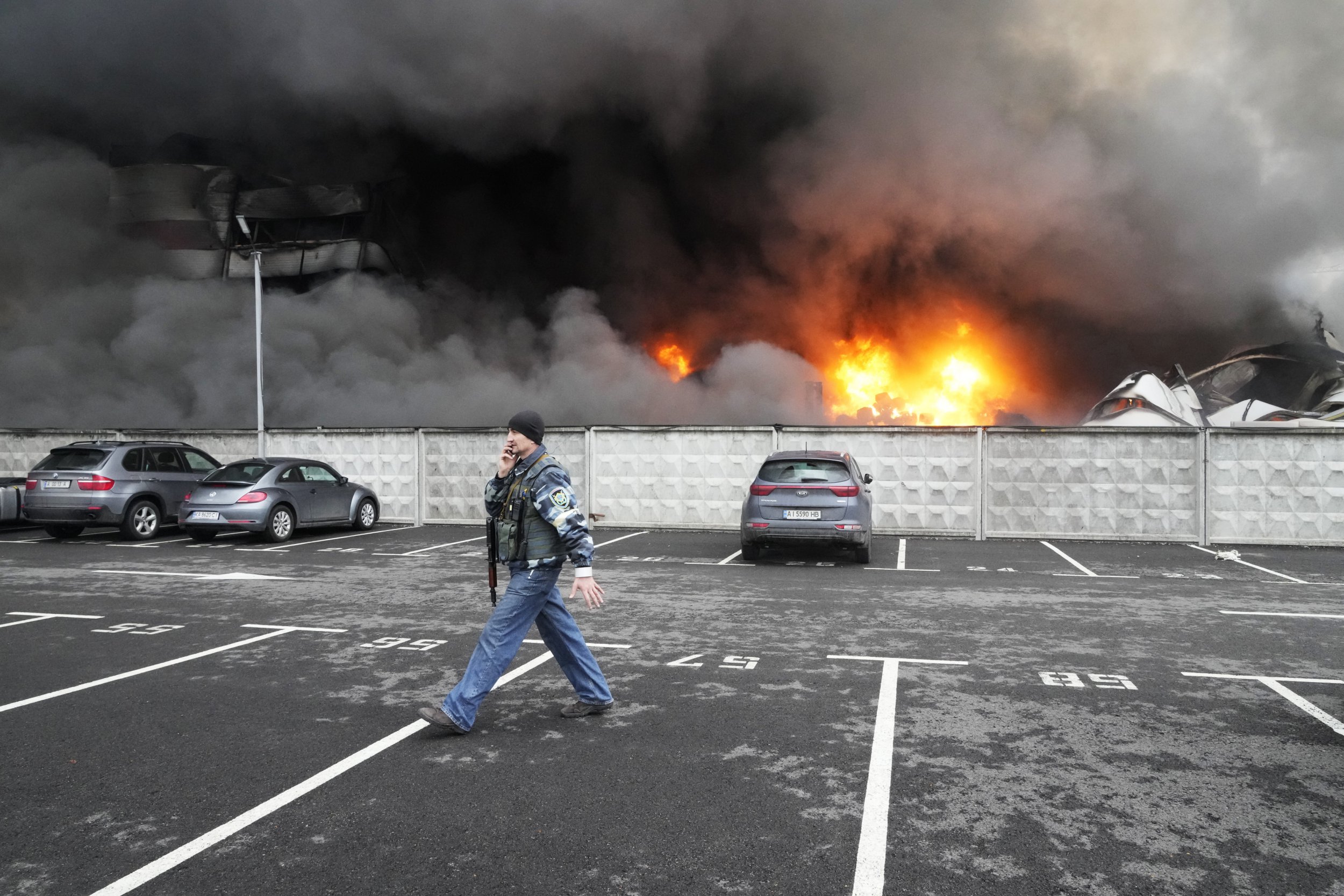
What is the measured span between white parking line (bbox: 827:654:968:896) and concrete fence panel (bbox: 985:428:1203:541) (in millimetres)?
11134

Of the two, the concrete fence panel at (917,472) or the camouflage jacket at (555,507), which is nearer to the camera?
the camouflage jacket at (555,507)

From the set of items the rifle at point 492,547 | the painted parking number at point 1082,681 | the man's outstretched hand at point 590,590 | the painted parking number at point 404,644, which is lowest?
the painted parking number at point 404,644

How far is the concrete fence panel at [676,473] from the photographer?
17094 millimetres

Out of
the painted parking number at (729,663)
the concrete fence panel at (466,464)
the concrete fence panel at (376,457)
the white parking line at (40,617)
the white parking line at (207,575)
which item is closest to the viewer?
the painted parking number at (729,663)

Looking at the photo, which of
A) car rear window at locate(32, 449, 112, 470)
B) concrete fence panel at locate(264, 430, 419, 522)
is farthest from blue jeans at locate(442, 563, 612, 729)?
concrete fence panel at locate(264, 430, 419, 522)

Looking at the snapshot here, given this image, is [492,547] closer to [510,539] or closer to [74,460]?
[510,539]

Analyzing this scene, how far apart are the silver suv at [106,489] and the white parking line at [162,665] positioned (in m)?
8.69

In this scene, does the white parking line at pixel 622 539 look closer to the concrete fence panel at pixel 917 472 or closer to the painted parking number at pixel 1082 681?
the concrete fence panel at pixel 917 472

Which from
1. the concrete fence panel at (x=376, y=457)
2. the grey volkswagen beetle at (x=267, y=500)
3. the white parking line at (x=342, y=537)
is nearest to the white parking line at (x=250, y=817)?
the white parking line at (x=342, y=537)

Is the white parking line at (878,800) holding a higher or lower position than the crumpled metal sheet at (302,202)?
lower

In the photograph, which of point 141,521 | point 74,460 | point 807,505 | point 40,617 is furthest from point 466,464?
point 40,617

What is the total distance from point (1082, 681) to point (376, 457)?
16.4 meters

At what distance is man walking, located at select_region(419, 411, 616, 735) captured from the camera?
461 centimetres

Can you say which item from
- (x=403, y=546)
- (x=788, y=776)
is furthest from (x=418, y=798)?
(x=403, y=546)
